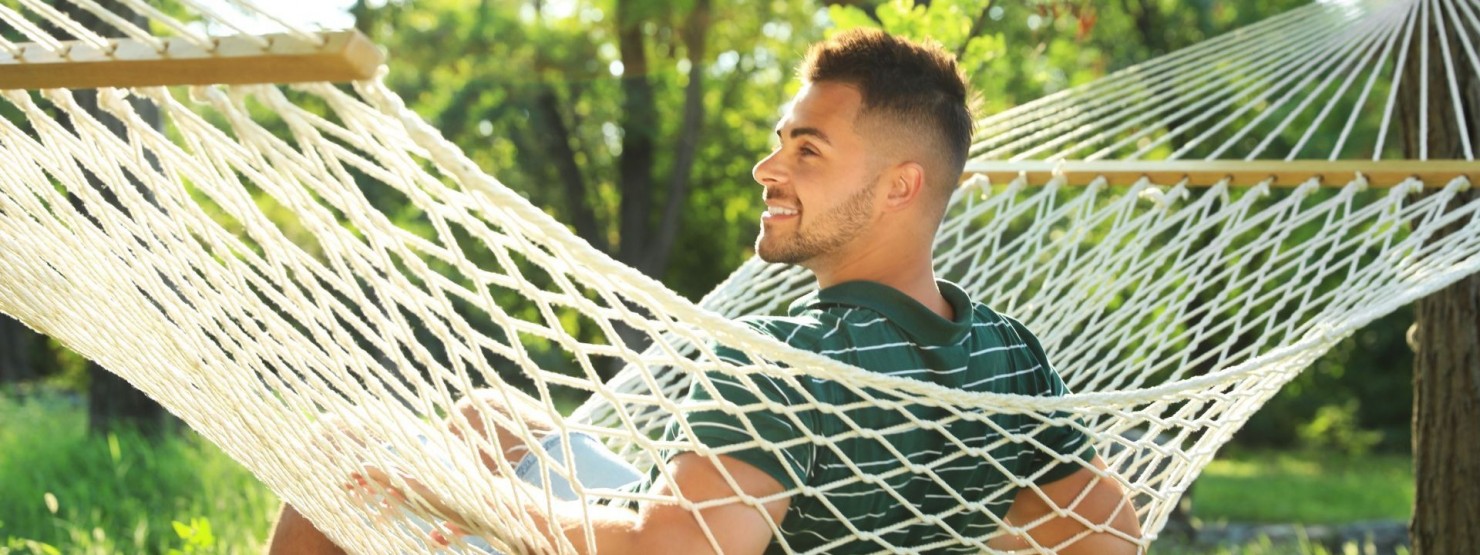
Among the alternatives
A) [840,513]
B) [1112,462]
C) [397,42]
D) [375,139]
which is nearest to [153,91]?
[375,139]

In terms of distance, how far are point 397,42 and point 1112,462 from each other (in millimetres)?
8396

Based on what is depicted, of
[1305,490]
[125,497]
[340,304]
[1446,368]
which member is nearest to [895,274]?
[340,304]

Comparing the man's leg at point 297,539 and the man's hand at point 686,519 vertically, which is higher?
the man's hand at point 686,519

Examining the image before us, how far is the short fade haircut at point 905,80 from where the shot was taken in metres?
1.45

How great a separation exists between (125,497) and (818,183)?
227 cm

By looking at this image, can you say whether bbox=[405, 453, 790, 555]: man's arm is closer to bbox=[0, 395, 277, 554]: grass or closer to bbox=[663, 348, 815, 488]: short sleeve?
bbox=[663, 348, 815, 488]: short sleeve

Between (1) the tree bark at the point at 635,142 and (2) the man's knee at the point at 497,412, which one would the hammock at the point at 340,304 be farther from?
(1) the tree bark at the point at 635,142

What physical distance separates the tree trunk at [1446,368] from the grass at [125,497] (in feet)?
6.44

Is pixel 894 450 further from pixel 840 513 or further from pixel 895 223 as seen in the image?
pixel 895 223

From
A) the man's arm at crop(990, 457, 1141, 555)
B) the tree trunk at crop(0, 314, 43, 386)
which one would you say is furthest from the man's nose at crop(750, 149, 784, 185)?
the tree trunk at crop(0, 314, 43, 386)

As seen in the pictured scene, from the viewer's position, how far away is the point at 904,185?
143 centimetres

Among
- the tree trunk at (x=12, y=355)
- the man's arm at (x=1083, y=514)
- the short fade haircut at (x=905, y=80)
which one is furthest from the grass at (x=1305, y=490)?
the tree trunk at (x=12, y=355)

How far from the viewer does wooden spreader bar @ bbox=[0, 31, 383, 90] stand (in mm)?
1022

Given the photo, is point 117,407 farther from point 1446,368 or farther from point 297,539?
point 1446,368
